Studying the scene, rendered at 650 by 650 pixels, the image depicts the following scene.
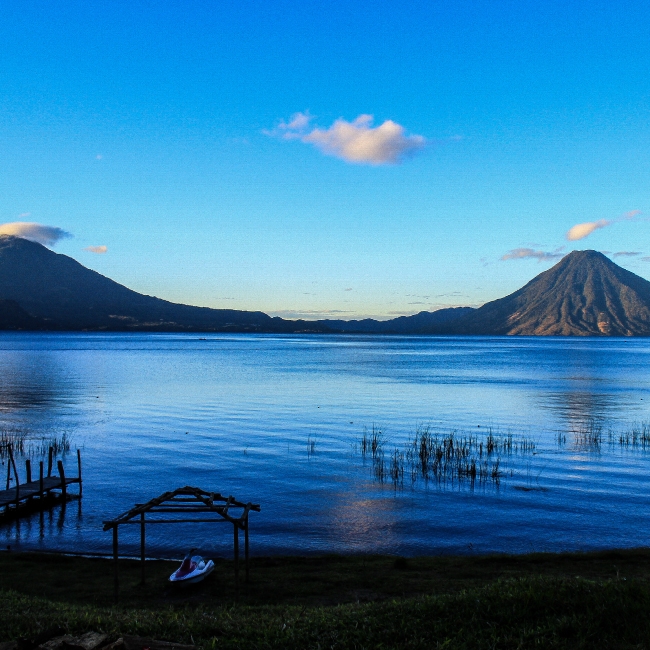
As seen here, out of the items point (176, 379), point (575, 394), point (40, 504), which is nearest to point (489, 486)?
point (40, 504)

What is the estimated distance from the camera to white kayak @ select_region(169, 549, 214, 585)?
598 inches

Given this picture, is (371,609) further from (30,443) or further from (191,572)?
(30,443)

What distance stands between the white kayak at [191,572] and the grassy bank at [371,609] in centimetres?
26

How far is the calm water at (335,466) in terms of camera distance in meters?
20.2

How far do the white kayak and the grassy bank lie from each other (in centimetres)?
26

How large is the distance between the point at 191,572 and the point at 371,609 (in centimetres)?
630

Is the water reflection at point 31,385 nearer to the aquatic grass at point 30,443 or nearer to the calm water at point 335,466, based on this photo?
the calm water at point 335,466

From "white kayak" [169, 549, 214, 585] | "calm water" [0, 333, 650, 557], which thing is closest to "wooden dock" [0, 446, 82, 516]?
"calm water" [0, 333, 650, 557]

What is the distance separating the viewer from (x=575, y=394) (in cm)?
6694

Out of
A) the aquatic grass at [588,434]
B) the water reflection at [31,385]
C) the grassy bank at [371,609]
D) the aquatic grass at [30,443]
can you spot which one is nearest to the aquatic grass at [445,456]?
the aquatic grass at [588,434]

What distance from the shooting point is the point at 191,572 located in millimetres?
15312

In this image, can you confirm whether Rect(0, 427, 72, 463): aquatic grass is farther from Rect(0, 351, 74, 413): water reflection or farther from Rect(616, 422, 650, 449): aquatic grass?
Rect(616, 422, 650, 449): aquatic grass

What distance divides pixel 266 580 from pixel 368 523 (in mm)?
6496

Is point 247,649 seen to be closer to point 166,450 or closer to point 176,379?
point 166,450
